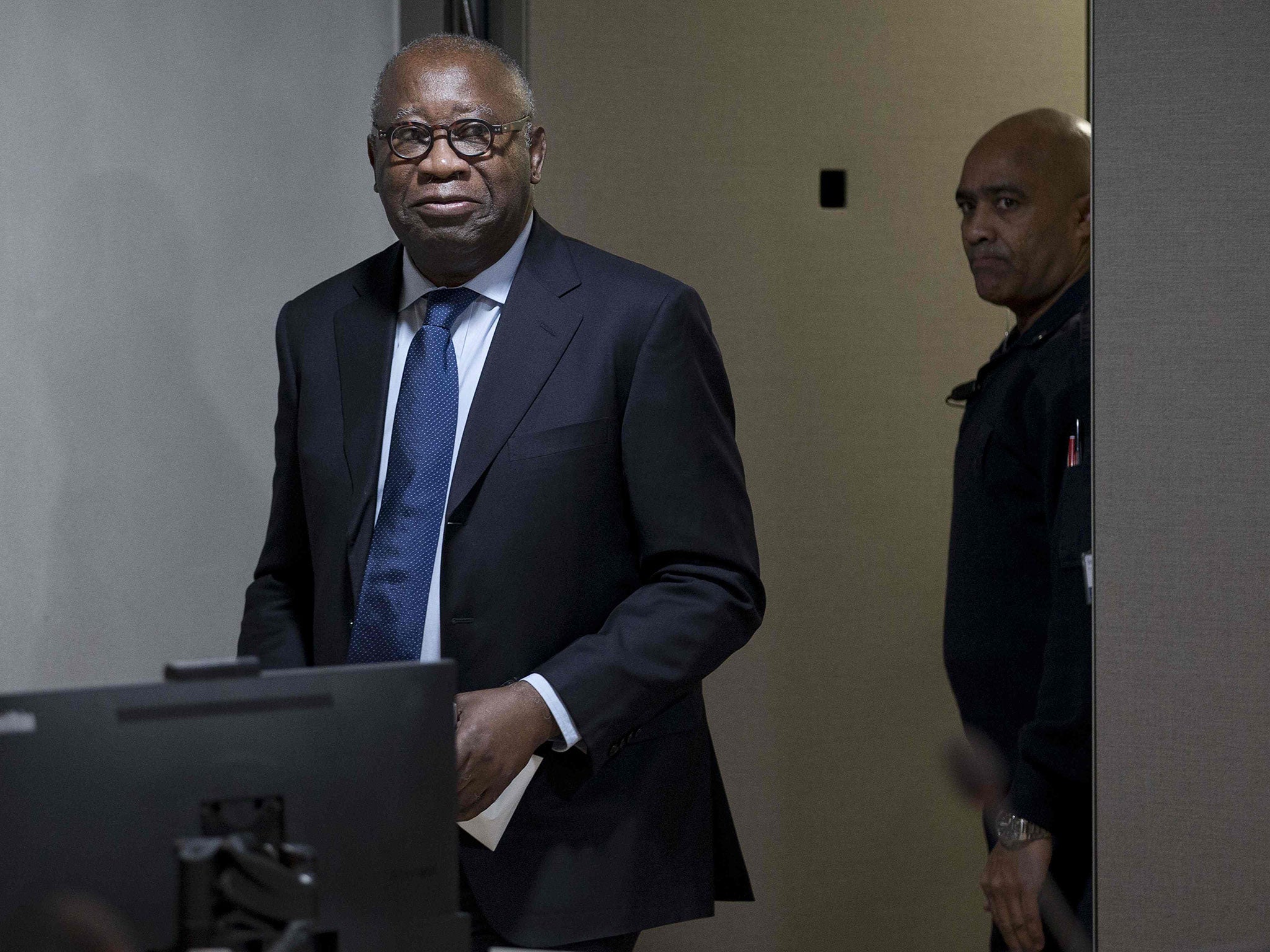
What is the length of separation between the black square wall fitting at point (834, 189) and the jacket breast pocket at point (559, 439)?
1.29m

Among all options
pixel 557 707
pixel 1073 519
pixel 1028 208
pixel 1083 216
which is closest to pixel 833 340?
pixel 1028 208

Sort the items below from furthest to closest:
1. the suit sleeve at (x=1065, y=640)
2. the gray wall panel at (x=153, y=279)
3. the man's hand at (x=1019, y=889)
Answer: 1. the gray wall panel at (x=153, y=279)
2. the man's hand at (x=1019, y=889)
3. the suit sleeve at (x=1065, y=640)

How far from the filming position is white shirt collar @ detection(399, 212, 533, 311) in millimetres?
2094

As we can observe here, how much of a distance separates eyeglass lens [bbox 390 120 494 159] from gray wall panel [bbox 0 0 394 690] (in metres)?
0.84

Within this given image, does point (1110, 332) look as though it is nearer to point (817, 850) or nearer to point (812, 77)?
point (812, 77)

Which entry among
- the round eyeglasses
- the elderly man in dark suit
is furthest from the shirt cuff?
the round eyeglasses

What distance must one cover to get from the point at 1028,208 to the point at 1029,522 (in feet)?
1.88

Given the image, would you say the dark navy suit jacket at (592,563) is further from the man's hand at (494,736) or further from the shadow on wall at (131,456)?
the shadow on wall at (131,456)

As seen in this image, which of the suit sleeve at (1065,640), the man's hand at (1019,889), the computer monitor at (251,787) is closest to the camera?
the computer monitor at (251,787)

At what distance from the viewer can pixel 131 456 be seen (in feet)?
8.73

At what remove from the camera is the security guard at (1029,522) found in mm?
2129

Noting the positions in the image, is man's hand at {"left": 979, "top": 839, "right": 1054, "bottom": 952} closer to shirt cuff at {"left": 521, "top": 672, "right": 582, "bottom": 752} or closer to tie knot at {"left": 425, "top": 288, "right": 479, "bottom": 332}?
shirt cuff at {"left": 521, "top": 672, "right": 582, "bottom": 752}

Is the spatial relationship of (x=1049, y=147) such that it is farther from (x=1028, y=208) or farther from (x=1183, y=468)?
(x=1183, y=468)

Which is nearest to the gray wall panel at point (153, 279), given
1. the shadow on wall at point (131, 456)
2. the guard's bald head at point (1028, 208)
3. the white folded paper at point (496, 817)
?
the shadow on wall at point (131, 456)
